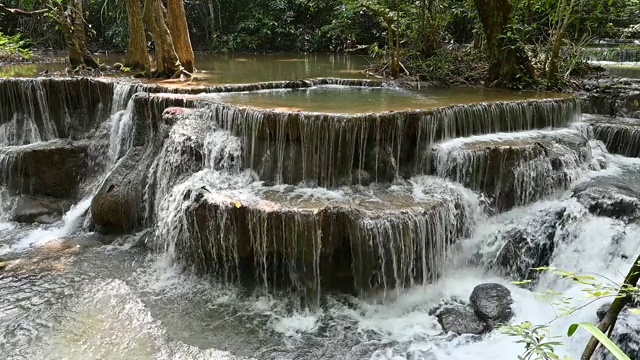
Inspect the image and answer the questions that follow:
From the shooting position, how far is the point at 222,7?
19.9 metres

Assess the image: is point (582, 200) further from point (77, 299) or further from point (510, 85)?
point (77, 299)

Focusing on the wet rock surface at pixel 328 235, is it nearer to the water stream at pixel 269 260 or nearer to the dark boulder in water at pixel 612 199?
the water stream at pixel 269 260

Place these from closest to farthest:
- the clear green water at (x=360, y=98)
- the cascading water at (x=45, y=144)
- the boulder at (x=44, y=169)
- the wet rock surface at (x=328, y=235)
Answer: the wet rock surface at (x=328, y=235) → the clear green water at (x=360, y=98) → the cascading water at (x=45, y=144) → the boulder at (x=44, y=169)

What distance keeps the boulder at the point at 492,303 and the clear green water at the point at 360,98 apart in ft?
8.79

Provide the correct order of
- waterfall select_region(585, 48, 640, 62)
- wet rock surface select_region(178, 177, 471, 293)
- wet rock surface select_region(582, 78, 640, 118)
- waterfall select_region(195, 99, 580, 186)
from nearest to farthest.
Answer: wet rock surface select_region(178, 177, 471, 293)
waterfall select_region(195, 99, 580, 186)
wet rock surface select_region(582, 78, 640, 118)
waterfall select_region(585, 48, 640, 62)

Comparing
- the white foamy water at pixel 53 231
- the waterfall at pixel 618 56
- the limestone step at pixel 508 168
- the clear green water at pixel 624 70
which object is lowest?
the white foamy water at pixel 53 231

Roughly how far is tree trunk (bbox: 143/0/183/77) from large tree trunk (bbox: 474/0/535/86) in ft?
18.8

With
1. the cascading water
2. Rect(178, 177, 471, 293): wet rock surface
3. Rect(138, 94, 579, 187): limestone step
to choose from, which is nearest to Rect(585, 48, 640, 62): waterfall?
Rect(138, 94, 579, 187): limestone step

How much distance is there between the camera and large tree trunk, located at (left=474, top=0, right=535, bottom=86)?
30.1 ft

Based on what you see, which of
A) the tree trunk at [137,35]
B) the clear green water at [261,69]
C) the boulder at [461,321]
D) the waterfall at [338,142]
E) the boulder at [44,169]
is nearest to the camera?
the boulder at [461,321]

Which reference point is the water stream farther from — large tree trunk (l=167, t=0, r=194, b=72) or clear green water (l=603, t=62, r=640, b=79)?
clear green water (l=603, t=62, r=640, b=79)

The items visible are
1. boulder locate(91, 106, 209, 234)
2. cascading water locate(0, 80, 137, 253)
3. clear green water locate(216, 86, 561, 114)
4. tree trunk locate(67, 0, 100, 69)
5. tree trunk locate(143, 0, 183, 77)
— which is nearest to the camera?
boulder locate(91, 106, 209, 234)

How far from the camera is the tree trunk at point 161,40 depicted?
9.39 m

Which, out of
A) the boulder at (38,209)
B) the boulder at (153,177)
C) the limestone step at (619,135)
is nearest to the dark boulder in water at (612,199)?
the limestone step at (619,135)
